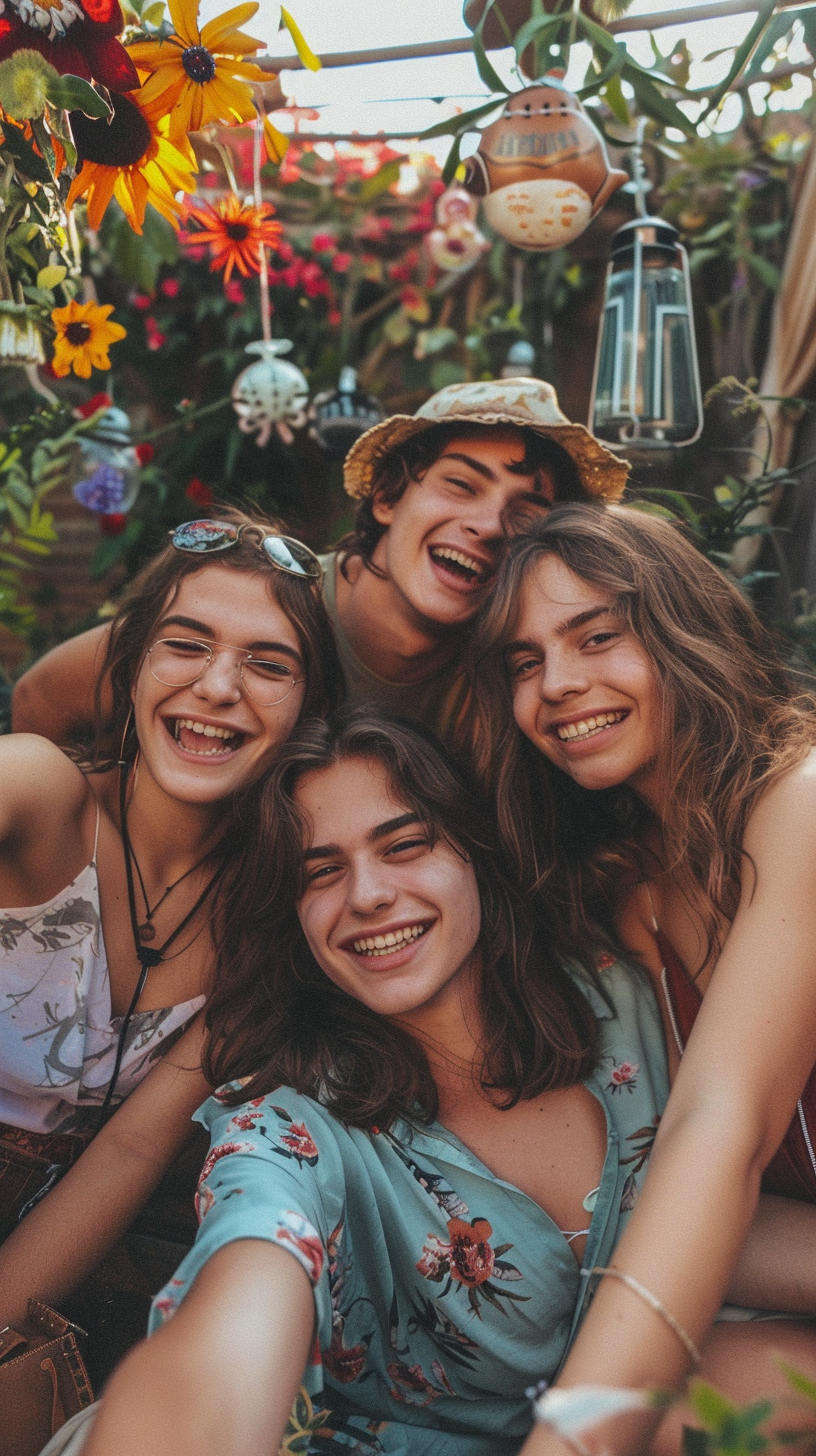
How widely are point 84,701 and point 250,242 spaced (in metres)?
1.12

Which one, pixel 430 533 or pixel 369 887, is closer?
pixel 369 887

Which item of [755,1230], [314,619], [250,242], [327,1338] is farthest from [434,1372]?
[250,242]

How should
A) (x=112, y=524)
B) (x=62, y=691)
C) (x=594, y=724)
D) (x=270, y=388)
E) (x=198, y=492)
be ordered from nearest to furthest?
(x=594, y=724), (x=62, y=691), (x=270, y=388), (x=198, y=492), (x=112, y=524)

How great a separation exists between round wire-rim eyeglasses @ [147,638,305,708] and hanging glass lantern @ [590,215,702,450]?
1.06m

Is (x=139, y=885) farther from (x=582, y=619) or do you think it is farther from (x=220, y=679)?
(x=582, y=619)

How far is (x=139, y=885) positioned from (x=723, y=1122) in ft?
3.91

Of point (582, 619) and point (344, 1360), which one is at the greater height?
point (582, 619)

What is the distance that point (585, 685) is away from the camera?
186cm

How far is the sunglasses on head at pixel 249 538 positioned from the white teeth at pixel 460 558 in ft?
1.05

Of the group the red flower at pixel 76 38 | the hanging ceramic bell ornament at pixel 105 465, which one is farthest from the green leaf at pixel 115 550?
the red flower at pixel 76 38

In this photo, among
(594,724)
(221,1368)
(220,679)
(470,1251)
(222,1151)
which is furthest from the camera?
(220,679)

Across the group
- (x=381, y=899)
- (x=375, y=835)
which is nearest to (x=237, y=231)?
(x=375, y=835)

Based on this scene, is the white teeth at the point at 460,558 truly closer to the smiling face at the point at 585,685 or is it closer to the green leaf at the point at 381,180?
the smiling face at the point at 585,685

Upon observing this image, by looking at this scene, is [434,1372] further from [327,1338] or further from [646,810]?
[646,810]
